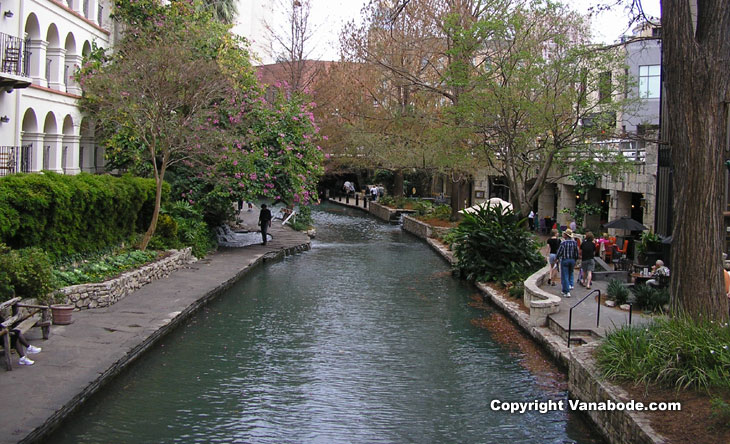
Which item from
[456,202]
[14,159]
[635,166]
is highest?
[635,166]

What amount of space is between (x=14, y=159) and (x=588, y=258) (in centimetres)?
1560

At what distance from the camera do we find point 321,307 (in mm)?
19578

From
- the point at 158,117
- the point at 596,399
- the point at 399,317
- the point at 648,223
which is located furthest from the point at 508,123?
the point at 596,399

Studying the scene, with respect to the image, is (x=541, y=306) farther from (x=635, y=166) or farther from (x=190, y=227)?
(x=190, y=227)

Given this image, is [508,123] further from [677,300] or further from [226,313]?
[677,300]

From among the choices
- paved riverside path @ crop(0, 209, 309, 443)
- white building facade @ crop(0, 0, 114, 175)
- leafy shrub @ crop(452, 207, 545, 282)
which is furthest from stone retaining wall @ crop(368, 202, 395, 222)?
paved riverside path @ crop(0, 209, 309, 443)

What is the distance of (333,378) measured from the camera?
42.9 feet

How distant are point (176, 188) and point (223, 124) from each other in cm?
304

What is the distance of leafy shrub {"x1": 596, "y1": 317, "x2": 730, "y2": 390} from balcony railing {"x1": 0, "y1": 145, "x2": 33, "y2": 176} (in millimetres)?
15034

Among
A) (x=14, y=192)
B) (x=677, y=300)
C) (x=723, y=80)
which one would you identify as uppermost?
(x=723, y=80)

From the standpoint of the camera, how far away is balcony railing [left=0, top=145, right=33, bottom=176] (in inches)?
786

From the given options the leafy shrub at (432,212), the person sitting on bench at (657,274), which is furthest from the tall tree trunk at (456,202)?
the person sitting on bench at (657,274)

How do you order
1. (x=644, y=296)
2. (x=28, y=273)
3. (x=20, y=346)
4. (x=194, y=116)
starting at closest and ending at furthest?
(x=20, y=346) < (x=28, y=273) < (x=644, y=296) < (x=194, y=116)
